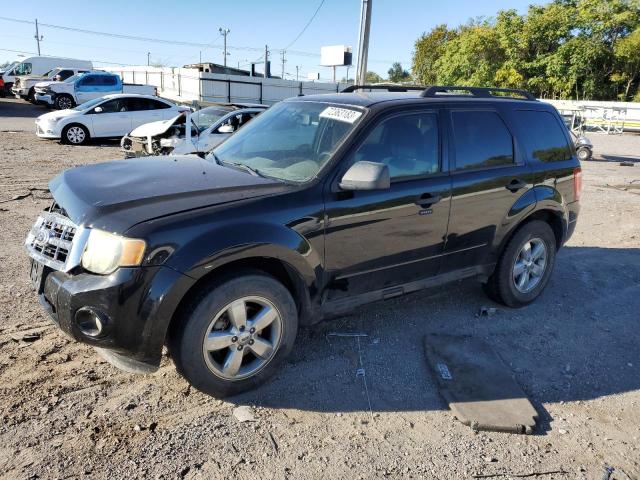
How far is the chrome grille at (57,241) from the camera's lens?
2832mm

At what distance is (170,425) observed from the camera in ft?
9.66

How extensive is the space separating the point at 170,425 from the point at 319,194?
1.66 meters

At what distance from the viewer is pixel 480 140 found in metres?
4.27

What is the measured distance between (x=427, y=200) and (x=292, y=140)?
3.68 ft

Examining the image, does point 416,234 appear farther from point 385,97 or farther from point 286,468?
point 286,468

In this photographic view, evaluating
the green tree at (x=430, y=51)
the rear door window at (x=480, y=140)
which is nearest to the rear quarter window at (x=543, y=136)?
the rear door window at (x=480, y=140)

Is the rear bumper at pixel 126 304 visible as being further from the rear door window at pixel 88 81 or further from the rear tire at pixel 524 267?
the rear door window at pixel 88 81

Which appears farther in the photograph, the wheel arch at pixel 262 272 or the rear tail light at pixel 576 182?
the rear tail light at pixel 576 182

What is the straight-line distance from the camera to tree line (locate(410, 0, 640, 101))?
4209 cm

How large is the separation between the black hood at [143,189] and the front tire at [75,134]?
13332 mm

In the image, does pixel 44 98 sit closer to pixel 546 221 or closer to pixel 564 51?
pixel 546 221

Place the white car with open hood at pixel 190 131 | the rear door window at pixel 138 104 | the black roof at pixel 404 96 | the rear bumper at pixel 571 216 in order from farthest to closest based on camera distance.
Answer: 1. the rear door window at pixel 138 104
2. the white car with open hood at pixel 190 131
3. the rear bumper at pixel 571 216
4. the black roof at pixel 404 96

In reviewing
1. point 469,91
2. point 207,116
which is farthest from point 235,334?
point 207,116

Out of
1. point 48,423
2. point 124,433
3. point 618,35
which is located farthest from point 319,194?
point 618,35
